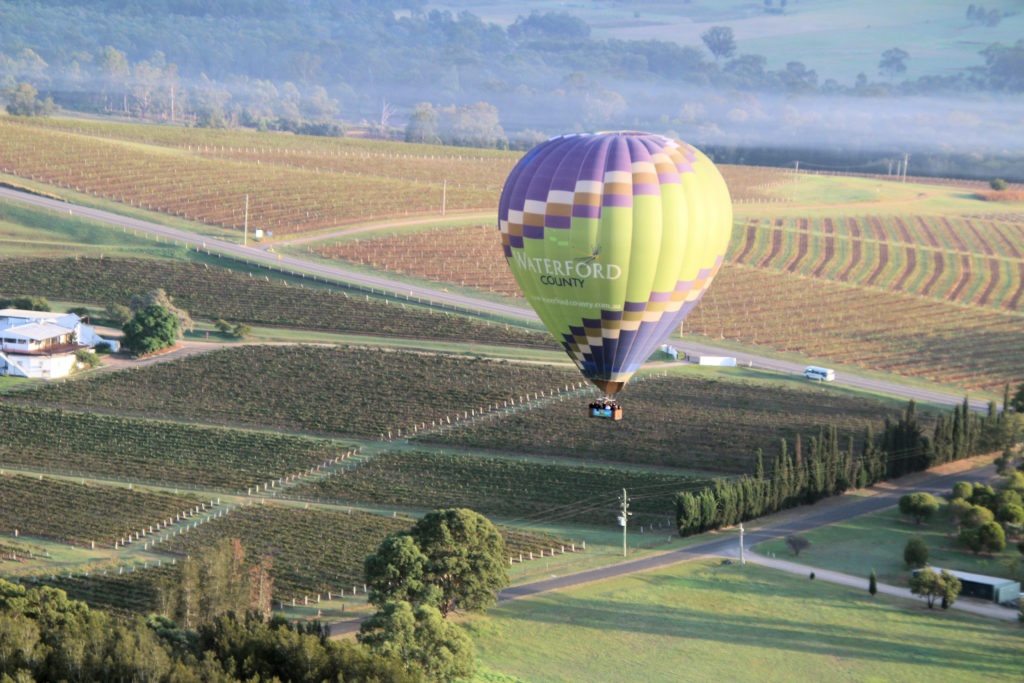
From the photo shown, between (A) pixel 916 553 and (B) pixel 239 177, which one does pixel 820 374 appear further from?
(B) pixel 239 177

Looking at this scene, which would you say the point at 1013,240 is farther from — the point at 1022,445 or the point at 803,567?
the point at 803,567

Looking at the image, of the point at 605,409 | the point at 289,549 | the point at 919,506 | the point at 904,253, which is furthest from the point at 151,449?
the point at 904,253

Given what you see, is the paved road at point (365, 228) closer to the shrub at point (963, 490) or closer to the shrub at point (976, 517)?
the shrub at point (963, 490)

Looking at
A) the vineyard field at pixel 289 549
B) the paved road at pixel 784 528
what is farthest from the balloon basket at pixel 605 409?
the vineyard field at pixel 289 549

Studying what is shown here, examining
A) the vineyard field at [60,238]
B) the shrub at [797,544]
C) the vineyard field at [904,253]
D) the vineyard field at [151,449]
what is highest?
the vineyard field at [904,253]

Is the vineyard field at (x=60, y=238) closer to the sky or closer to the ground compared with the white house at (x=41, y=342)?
closer to the sky

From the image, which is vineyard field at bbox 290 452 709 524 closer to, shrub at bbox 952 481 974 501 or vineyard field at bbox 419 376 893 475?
vineyard field at bbox 419 376 893 475
